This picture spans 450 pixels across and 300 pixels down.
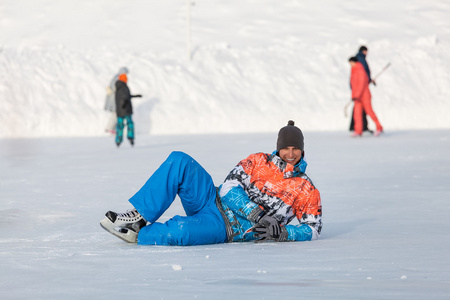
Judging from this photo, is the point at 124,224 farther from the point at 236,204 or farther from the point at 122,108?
the point at 122,108

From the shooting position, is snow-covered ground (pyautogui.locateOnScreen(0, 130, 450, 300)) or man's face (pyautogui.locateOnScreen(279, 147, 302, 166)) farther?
man's face (pyautogui.locateOnScreen(279, 147, 302, 166))

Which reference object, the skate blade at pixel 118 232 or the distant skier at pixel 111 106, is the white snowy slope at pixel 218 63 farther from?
the skate blade at pixel 118 232

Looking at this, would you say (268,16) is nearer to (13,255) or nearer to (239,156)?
(239,156)

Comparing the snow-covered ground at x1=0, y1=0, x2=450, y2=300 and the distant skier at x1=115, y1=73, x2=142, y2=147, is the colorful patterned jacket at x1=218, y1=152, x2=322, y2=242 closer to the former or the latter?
the snow-covered ground at x1=0, y1=0, x2=450, y2=300

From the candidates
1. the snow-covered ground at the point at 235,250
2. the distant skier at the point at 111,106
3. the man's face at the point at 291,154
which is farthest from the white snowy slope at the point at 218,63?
the man's face at the point at 291,154

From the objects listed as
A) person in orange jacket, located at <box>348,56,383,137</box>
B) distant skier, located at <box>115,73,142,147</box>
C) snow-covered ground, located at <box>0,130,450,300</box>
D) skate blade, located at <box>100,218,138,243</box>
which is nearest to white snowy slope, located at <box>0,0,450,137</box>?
person in orange jacket, located at <box>348,56,383,137</box>

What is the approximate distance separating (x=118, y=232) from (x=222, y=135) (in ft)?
52.7

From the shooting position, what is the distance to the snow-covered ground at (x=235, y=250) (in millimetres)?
3576

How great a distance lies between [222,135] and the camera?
20.9 m

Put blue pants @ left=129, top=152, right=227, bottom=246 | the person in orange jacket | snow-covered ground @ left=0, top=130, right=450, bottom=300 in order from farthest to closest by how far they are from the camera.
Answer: the person in orange jacket → blue pants @ left=129, top=152, right=227, bottom=246 → snow-covered ground @ left=0, top=130, right=450, bottom=300

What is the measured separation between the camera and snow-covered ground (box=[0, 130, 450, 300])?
358cm

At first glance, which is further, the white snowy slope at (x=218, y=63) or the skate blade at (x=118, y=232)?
the white snowy slope at (x=218, y=63)

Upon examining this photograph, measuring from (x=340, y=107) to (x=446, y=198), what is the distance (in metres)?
18.4

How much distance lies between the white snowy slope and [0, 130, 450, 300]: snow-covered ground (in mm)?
13880
